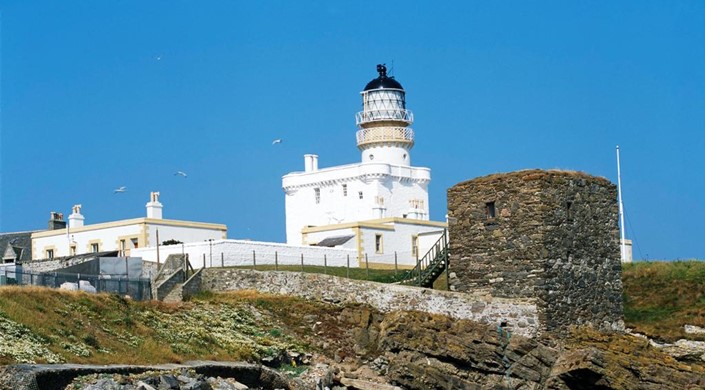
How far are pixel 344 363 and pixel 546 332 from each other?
6.13m

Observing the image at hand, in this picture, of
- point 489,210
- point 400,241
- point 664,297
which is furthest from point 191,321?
point 400,241

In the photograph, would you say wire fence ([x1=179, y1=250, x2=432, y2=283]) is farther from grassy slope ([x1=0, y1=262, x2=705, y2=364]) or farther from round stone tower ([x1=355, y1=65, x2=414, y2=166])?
round stone tower ([x1=355, y1=65, x2=414, y2=166])

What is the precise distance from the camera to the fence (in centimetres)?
4103

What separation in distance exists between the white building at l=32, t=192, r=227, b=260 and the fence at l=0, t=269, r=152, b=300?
15.3 meters

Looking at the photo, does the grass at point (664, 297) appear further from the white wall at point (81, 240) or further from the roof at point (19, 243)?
the roof at point (19, 243)

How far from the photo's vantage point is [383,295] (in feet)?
140

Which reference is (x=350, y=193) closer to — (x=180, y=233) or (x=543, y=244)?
(x=180, y=233)

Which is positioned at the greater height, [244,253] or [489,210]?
[489,210]

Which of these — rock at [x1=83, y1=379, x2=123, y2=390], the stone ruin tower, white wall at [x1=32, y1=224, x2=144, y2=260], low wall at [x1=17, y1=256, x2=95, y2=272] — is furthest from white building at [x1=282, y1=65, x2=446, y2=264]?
rock at [x1=83, y1=379, x2=123, y2=390]

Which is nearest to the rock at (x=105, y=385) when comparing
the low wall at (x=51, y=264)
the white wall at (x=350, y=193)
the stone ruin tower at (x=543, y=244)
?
the stone ruin tower at (x=543, y=244)

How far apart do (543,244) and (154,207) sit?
2664cm

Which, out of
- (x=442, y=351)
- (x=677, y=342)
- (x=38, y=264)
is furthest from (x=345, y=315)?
(x=38, y=264)

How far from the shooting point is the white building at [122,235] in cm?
6116

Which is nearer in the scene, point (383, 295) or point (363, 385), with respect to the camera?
point (363, 385)
